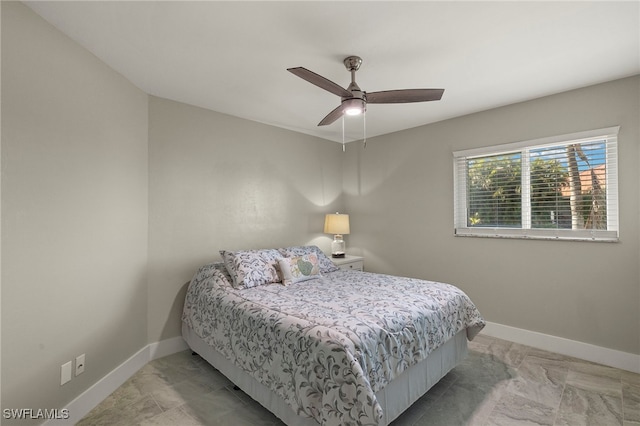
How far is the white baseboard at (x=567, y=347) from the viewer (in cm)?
247

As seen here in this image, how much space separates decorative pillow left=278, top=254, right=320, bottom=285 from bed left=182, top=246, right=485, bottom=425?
1 cm

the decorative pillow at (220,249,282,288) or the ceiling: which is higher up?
the ceiling

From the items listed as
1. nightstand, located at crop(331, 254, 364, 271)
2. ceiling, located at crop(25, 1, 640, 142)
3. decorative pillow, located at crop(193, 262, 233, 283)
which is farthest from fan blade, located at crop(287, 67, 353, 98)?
nightstand, located at crop(331, 254, 364, 271)

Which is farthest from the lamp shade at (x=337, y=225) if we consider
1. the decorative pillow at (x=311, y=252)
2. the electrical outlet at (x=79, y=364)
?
the electrical outlet at (x=79, y=364)

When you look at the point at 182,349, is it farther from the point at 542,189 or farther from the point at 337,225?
the point at 542,189

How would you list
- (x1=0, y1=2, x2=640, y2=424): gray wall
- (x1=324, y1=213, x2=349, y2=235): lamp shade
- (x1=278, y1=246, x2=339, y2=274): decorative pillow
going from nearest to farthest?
(x1=0, y1=2, x2=640, y2=424): gray wall, (x1=278, y1=246, x2=339, y2=274): decorative pillow, (x1=324, y1=213, x2=349, y2=235): lamp shade

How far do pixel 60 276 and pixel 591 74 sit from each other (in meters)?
4.20

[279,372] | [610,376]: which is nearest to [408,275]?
[610,376]

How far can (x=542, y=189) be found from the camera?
2.96m

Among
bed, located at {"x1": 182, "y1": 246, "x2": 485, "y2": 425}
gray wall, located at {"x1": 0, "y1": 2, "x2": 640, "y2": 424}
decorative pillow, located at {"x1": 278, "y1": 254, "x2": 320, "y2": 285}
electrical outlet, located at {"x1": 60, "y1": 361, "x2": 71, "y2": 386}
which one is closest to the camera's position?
bed, located at {"x1": 182, "y1": 246, "x2": 485, "y2": 425}

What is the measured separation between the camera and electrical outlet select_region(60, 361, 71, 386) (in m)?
1.81

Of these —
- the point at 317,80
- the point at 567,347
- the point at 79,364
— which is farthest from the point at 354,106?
the point at 567,347

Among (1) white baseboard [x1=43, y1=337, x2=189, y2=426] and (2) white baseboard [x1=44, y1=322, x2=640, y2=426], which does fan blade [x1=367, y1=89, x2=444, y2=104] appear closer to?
(2) white baseboard [x1=44, y1=322, x2=640, y2=426]

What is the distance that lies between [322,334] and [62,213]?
1774 millimetres
